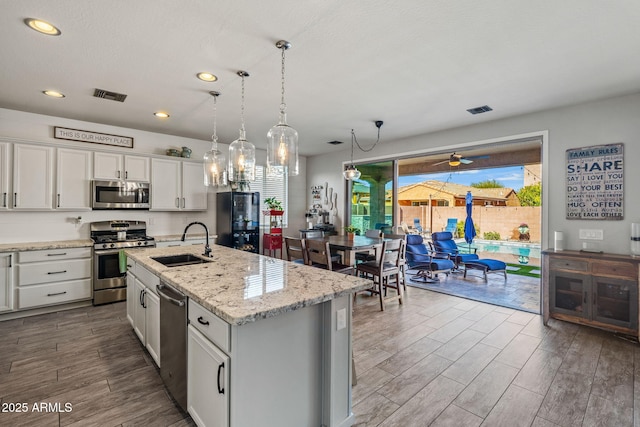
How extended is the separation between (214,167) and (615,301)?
4.36 metres

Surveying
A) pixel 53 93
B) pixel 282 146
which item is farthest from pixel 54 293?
pixel 282 146

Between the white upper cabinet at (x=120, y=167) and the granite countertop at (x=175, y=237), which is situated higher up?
the white upper cabinet at (x=120, y=167)

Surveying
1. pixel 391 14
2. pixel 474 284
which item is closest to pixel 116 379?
pixel 391 14

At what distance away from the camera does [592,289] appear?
3.33 metres

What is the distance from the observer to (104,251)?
4.23 metres

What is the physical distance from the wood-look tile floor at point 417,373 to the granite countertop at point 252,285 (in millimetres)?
890

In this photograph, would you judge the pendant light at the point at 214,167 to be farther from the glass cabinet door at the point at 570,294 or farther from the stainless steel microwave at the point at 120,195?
the glass cabinet door at the point at 570,294

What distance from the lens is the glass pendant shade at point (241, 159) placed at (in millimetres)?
2766

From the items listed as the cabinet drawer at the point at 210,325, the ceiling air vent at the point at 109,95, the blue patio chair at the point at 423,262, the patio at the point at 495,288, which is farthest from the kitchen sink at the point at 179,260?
the blue patio chair at the point at 423,262

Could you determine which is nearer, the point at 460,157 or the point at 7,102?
the point at 7,102

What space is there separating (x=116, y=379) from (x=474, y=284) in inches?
212

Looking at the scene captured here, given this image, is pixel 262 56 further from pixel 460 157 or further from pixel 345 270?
pixel 460 157

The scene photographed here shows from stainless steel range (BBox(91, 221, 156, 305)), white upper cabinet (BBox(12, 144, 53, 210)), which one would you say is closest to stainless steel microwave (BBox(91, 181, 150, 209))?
stainless steel range (BBox(91, 221, 156, 305))

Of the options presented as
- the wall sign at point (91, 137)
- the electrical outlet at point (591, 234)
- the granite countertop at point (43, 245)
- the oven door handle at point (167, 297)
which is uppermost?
the wall sign at point (91, 137)
